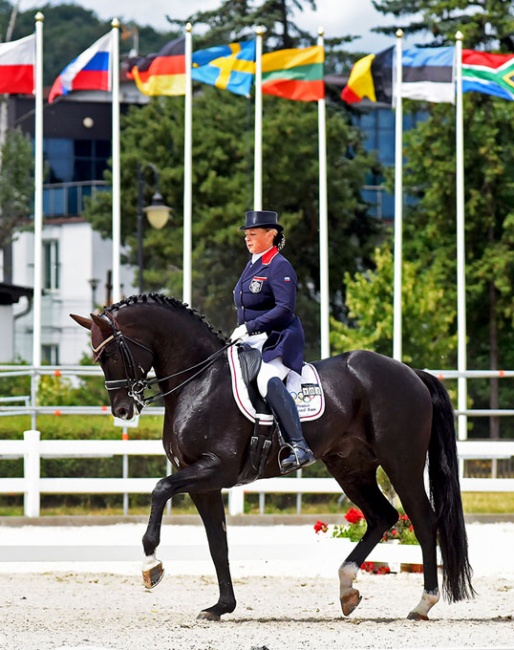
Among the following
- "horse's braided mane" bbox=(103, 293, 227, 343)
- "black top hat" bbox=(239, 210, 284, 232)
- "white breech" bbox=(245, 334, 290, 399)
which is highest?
"black top hat" bbox=(239, 210, 284, 232)

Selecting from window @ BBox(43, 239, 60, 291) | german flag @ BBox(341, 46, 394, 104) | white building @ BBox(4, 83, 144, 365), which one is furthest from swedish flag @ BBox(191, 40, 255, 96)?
window @ BBox(43, 239, 60, 291)

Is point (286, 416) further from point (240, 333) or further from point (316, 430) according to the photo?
point (240, 333)

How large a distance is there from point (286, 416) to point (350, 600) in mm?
1290

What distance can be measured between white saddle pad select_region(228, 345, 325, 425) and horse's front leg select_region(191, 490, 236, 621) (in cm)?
61

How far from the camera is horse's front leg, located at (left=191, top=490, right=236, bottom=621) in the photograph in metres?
8.81

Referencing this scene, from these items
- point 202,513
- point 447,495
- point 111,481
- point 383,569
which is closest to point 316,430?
point 202,513

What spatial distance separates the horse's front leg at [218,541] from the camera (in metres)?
8.81

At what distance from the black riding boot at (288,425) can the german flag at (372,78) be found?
14.7 meters

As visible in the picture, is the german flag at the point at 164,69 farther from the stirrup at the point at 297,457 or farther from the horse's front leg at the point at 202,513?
the stirrup at the point at 297,457

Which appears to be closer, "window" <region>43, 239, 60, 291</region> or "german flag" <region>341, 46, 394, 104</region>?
"german flag" <region>341, 46, 394, 104</region>

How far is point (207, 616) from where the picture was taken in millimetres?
8727

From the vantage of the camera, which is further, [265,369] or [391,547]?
[391,547]

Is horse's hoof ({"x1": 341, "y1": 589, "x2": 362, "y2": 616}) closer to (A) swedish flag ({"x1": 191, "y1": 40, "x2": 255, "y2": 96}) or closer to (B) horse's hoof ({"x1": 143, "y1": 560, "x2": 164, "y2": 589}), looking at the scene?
(B) horse's hoof ({"x1": 143, "y1": 560, "x2": 164, "y2": 589})

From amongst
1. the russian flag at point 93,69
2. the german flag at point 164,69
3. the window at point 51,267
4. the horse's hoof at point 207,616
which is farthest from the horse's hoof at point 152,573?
the window at point 51,267
